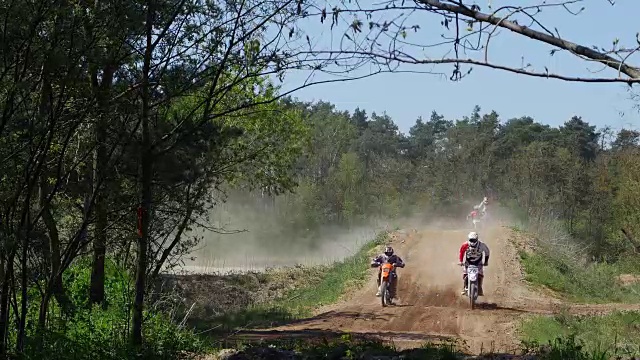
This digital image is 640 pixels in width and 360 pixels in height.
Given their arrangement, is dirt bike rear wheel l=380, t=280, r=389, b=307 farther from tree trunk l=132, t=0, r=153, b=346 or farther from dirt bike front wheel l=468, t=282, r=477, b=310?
tree trunk l=132, t=0, r=153, b=346

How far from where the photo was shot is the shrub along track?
54.5 ft

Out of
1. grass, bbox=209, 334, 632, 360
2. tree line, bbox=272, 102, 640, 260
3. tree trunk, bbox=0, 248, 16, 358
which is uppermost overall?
tree line, bbox=272, 102, 640, 260

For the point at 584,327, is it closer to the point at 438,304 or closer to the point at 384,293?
the point at 384,293

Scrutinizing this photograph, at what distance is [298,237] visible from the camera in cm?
7038

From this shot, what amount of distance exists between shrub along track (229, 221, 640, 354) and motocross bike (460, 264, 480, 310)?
369mm

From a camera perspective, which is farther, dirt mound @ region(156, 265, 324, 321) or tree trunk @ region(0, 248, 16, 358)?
dirt mound @ region(156, 265, 324, 321)

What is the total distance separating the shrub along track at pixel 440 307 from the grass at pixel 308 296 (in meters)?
0.83

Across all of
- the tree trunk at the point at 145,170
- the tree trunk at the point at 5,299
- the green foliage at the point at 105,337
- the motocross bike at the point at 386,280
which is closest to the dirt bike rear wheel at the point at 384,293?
the motocross bike at the point at 386,280

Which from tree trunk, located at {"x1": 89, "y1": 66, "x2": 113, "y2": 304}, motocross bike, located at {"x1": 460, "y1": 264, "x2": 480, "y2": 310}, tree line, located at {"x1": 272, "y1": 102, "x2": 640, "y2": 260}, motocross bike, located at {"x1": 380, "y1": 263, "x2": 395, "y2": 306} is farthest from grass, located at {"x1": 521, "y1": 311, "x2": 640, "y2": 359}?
tree line, located at {"x1": 272, "y1": 102, "x2": 640, "y2": 260}

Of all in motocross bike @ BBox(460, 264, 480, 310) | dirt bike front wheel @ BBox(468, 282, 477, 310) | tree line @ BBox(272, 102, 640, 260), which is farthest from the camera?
tree line @ BBox(272, 102, 640, 260)

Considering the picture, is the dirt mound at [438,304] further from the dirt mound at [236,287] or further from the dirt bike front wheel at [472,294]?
the dirt mound at [236,287]

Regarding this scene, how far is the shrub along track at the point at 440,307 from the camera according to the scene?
16609mm

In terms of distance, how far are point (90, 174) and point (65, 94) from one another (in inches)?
83.5

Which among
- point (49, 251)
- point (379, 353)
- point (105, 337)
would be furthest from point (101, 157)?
point (379, 353)
